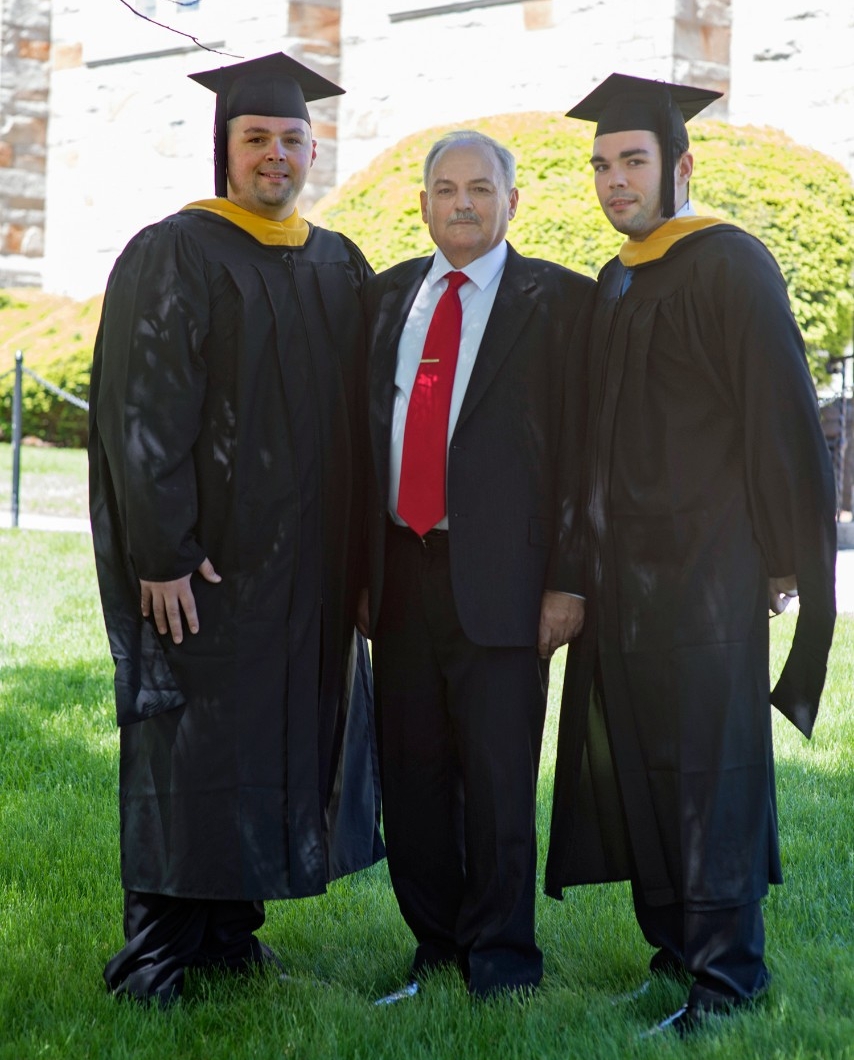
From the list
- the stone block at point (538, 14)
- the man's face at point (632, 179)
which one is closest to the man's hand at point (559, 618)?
the man's face at point (632, 179)

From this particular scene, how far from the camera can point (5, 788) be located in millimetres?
5172

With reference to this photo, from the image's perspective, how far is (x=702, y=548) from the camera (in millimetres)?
3324

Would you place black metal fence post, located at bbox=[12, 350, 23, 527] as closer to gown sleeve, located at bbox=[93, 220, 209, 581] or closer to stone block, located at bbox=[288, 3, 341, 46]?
stone block, located at bbox=[288, 3, 341, 46]

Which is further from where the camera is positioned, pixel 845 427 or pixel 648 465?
pixel 845 427

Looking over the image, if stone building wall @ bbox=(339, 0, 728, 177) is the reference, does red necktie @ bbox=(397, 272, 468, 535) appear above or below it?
below

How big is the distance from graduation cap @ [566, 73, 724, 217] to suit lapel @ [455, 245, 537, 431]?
0.42 m

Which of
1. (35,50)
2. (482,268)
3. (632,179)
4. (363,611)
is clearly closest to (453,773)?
(363,611)

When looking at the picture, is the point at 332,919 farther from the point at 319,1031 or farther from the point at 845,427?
the point at 845,427

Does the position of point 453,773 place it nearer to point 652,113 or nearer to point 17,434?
point 652,113

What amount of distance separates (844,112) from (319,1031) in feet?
36.0

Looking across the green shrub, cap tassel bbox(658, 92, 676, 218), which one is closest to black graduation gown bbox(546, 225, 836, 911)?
cap tassel bbox(658, 92, 676, 218)

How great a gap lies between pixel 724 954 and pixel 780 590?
2.99 ft

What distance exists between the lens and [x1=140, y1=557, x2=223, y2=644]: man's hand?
3.48m

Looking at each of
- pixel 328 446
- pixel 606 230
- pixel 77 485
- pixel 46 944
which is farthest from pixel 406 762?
pixel 77 485
